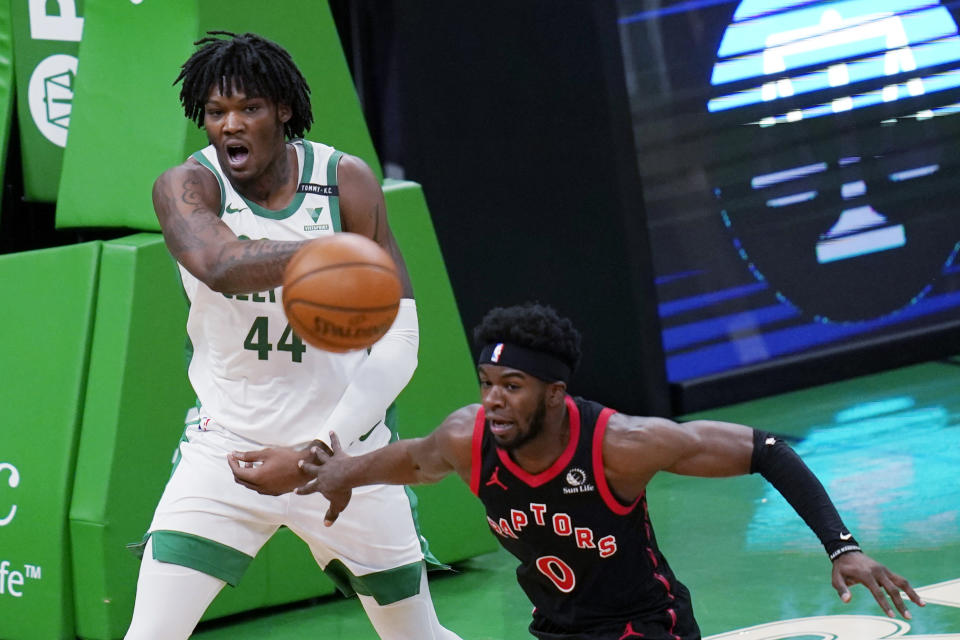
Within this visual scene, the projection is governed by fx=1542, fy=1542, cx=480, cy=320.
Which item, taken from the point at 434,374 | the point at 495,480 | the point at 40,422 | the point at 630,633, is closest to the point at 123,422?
the point at 40,422

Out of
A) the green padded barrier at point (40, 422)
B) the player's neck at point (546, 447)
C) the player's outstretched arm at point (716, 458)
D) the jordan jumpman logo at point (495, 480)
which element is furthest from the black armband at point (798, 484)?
the green padded barrier at point (40, 422)

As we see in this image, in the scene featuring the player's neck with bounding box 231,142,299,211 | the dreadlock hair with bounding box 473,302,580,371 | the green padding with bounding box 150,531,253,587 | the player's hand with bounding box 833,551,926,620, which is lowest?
the green padding with bounding box 150,531,253,587

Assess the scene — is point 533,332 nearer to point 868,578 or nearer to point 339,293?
point 339,293

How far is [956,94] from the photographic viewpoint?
1113cm

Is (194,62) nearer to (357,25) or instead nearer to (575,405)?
(575,405)

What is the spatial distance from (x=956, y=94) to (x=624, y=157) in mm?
2920

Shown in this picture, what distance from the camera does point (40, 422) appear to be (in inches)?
249

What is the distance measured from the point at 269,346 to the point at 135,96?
2072 millimetres

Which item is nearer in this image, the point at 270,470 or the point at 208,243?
the point at 208,243

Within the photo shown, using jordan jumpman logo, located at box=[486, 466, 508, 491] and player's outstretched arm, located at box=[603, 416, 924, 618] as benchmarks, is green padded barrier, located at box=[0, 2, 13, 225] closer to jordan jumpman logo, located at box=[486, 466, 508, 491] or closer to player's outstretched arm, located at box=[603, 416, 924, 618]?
jordan jumpman logo, located at box=[486, 466, 508, 491]

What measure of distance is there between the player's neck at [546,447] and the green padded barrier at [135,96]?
8.61ft

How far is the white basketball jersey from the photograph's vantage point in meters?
4.52

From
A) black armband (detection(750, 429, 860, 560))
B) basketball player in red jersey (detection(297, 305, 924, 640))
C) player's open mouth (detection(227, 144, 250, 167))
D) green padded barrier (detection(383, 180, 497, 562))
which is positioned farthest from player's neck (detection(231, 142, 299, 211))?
green padded barrier (detection(383, 180, 497, 562))

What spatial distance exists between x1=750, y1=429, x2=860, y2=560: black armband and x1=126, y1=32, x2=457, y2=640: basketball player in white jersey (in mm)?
1121
